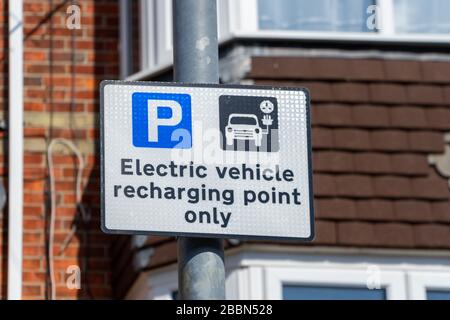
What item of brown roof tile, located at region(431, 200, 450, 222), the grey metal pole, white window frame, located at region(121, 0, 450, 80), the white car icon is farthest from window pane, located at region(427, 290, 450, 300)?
the grey metal pole

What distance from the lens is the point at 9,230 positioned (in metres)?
9.43

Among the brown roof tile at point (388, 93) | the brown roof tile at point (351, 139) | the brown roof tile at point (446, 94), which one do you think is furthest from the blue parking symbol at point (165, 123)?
the brown roof tile at point (446, 94)

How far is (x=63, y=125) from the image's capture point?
389 inches

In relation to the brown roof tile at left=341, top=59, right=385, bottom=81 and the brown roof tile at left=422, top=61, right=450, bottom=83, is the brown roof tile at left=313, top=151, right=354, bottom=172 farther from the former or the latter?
the brown roof tile at left=422, top=61, right=450, bottom=83

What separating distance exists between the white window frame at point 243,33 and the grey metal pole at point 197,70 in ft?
12.5

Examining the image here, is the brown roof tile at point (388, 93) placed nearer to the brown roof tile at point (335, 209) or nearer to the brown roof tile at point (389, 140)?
the brown roof tile at point (389, 140)

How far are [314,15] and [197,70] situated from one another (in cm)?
428

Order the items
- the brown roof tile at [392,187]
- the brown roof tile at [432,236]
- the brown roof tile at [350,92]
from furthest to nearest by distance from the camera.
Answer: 1. the brown roof tile at [350,92]
2. the brown roof tile at [392,187]
3. the brown roof tile at [432,236]

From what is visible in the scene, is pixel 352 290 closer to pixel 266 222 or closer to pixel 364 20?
pixel 364 20

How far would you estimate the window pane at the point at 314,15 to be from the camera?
9055 mm

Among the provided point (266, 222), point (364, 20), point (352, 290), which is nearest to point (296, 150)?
point (266, 222)

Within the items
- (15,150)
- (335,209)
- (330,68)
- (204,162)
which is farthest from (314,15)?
(204,162)

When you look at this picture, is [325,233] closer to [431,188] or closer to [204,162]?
[431,188]
